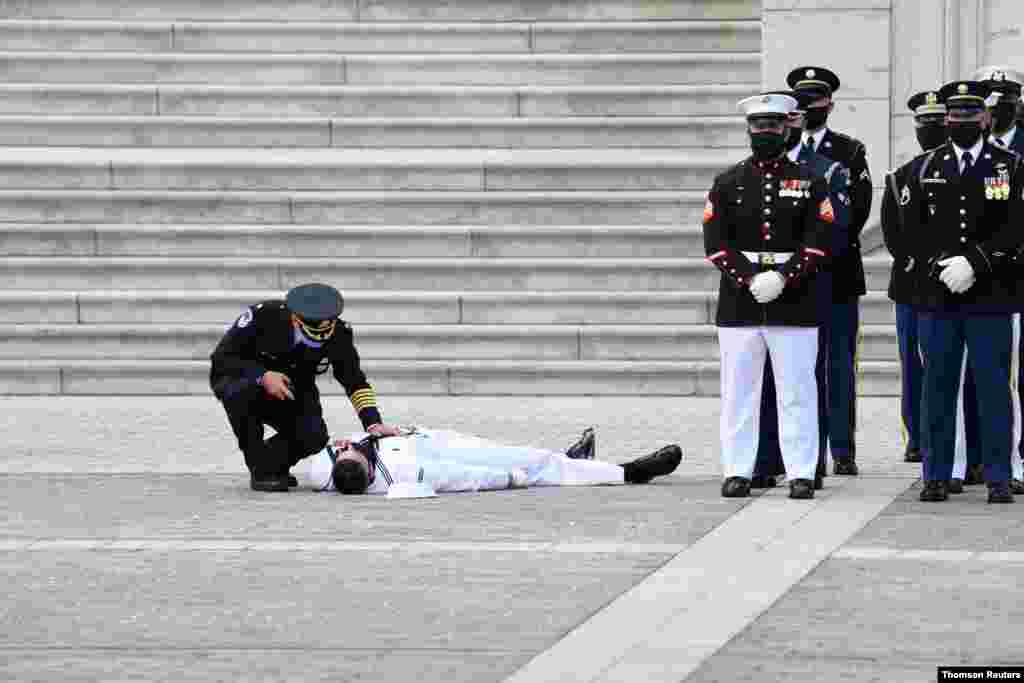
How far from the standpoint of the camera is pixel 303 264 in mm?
17312

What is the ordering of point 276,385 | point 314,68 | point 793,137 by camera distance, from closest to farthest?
point 276,385, point 793,137, point 314,68

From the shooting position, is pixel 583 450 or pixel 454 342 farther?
pixel 454 342

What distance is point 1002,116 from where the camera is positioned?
41.2 ft

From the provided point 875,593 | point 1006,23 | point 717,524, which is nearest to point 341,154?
point 1006,23

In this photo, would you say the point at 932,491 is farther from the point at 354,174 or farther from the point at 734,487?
the point at 354,174

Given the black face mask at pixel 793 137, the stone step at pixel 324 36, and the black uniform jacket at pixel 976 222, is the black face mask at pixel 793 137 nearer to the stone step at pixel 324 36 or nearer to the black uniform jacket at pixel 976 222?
the black uniform jacket at pixel 976 222

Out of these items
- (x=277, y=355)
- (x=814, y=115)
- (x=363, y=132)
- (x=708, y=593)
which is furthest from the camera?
(x=363, y=132)

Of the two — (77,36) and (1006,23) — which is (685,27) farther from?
(77,36)

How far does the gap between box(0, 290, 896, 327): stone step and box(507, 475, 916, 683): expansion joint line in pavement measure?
532 cm

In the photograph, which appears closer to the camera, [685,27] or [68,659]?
[68,659]

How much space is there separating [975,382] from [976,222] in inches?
30.9

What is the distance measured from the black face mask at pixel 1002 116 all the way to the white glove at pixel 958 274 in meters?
1.56

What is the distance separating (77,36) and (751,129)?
9779mm

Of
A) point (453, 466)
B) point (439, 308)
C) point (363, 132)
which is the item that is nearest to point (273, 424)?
point (453, 466)
